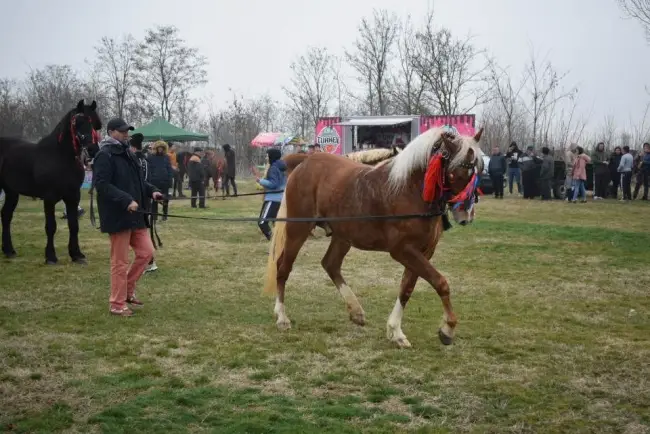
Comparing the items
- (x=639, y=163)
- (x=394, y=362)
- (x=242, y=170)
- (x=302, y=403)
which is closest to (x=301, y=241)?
(x=394, y=362)

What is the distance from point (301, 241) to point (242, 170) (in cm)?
3718

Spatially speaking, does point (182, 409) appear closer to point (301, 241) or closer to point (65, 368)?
point (65, 368)

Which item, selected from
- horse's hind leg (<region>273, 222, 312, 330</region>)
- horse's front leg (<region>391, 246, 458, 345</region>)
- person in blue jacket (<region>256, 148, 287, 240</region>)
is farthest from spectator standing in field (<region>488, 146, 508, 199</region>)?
horse's front leg (<region>391, 246, 458, 345</region>)

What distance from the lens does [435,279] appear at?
571 centimetres

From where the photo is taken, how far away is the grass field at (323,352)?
4.25 m

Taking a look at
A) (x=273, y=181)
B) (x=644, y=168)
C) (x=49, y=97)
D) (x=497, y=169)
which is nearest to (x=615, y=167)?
(x=644, y=168)

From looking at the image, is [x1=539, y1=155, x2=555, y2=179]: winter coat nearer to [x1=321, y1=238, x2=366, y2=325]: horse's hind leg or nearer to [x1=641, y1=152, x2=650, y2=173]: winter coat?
[x1=641, y1=152, x2=650, y2=173]: winter coat

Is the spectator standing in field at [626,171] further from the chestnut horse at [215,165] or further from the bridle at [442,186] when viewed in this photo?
the bridle at [442,186]

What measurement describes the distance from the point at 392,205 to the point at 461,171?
76cm

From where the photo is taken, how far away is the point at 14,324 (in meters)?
6.52

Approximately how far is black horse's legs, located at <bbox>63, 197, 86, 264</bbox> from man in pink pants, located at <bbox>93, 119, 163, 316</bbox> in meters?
3.36

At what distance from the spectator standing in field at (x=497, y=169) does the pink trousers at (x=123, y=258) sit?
18718 millimetres

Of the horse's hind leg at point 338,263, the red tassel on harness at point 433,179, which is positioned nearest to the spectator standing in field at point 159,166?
the horse's hind leg at point 338,263

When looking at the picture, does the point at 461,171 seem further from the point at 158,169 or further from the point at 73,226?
the point at 158,169
